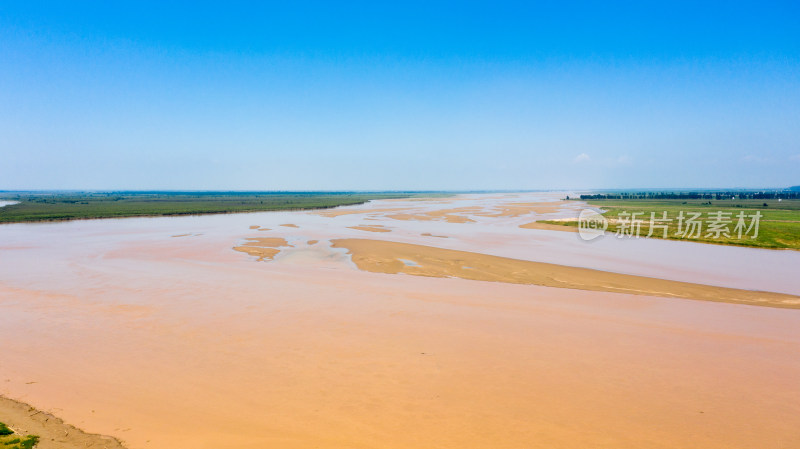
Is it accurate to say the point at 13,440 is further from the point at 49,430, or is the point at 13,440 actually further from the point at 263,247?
the point at 263,247

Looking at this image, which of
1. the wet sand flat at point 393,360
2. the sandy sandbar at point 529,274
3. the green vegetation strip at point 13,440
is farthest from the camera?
the sandy sandbar at point 529,274

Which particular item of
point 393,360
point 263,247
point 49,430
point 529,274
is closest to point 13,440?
point 49,430

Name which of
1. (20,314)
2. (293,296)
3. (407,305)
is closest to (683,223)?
(407,305)

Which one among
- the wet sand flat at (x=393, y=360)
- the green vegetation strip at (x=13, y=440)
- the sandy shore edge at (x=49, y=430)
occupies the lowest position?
the wet sand flat at (x=393, y=360)

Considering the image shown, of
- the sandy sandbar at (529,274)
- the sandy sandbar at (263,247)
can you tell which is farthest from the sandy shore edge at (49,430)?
the sandy sandbar at (263,247)

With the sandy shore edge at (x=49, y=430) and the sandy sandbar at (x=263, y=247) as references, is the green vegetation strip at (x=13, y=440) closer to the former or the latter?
the sandy shore edge at (x=49, y=430)

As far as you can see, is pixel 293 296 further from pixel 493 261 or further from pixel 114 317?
pixel 493 261

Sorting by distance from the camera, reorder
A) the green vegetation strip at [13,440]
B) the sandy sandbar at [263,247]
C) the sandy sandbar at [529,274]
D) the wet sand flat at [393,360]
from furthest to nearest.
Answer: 1. the sandy sandbar at [263,247]
2. the sandy sandbar at [529,274]
3. the wet sand flat at [393,360]
4. the green vegetation strip at [13,440]

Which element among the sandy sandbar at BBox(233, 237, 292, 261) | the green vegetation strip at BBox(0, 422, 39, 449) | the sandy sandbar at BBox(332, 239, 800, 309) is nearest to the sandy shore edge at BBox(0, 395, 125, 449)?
the green vegetation strip at BBox(0, 422, 39, 449)
